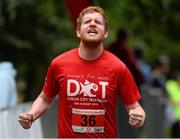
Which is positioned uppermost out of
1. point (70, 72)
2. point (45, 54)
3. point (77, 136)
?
point (45, 54)

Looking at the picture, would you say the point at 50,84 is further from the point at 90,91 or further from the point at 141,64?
the point at 141,64

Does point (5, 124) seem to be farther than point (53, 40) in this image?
No

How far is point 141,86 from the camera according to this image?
15.3m

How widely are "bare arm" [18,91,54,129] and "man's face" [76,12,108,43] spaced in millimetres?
671

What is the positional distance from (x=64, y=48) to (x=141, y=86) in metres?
3.25

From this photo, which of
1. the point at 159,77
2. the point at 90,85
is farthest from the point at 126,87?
the point at 159,77

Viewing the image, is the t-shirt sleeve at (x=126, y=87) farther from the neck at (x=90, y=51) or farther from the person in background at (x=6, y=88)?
the person in background at (x=6, y=88)

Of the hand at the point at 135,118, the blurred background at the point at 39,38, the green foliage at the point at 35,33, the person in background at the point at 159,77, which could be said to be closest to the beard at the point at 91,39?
the hand at the point at 135,118

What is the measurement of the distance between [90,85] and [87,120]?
0.32m

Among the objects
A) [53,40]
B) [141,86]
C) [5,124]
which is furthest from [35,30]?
[5,124]

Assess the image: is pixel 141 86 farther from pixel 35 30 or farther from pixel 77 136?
pixel 77 136

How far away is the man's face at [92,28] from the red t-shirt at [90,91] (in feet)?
0.68

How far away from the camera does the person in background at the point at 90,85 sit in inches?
302

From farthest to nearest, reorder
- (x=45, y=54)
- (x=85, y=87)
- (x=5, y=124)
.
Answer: (x=45, y=54)
(x=5, y=124)
(x=85, y=87)
